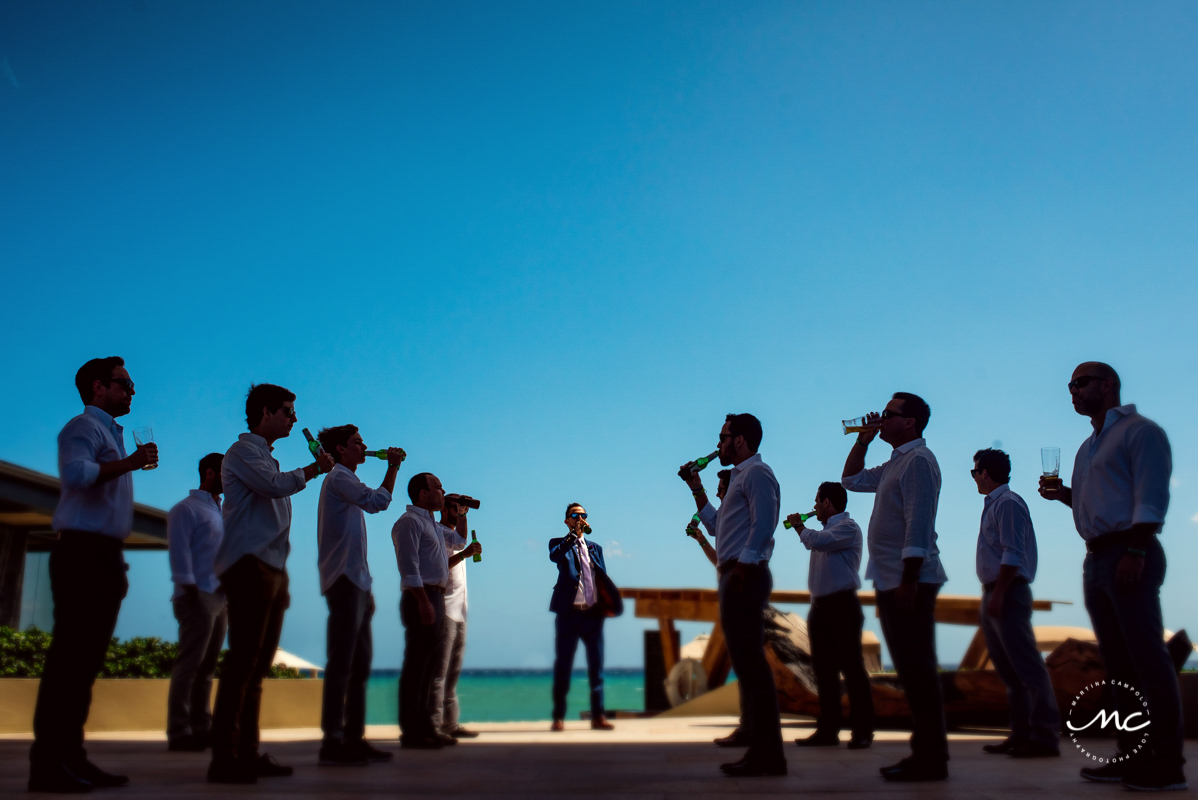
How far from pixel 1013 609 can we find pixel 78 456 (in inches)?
192

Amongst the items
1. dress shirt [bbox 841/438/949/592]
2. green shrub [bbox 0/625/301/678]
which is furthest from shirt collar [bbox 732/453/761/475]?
green shrub [bbox 0/625/301/678]

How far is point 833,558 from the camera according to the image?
20.1ft

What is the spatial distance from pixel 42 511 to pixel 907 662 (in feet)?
34.8

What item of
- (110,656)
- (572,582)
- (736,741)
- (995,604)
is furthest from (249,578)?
(110,656)

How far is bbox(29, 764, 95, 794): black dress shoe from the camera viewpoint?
347 centimetres

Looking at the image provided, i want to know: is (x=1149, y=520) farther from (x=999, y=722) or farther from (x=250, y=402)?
(x=999, y=722)

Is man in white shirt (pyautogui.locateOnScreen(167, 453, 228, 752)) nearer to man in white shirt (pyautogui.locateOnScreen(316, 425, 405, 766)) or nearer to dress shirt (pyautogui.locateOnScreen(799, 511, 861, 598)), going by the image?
man in white shirt (pyautogui.locateOnScreen(316, 425, 405, 766))

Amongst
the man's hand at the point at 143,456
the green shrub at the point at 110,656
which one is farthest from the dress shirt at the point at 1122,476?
the green shrub at the point at 110,656

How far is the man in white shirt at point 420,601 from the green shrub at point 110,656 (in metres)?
3.07

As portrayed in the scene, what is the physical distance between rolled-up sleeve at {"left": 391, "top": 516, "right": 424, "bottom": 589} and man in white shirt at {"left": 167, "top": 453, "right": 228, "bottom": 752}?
45.6 inches

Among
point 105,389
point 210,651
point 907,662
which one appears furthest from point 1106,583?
point 210,651

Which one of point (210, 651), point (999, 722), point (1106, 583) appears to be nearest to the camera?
point (1106, 583)

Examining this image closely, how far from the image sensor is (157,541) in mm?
12859

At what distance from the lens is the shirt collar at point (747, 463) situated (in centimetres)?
454
